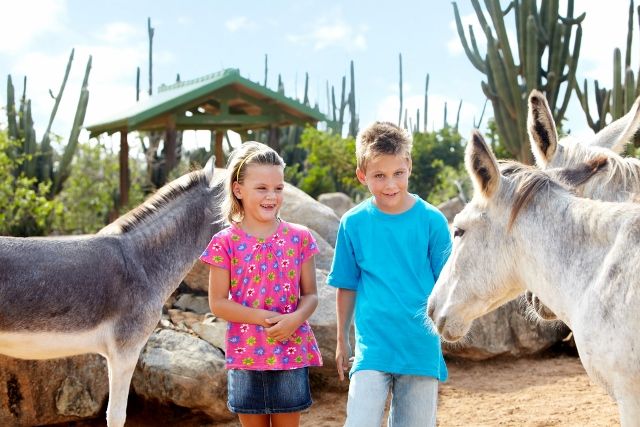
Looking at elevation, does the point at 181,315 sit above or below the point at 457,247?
below

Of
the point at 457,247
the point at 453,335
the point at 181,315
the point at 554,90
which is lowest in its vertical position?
the point at 181,315

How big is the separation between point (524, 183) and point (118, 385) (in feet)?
10.9

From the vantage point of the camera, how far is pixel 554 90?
12.8 metres

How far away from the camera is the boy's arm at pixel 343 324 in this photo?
3174 millimetres

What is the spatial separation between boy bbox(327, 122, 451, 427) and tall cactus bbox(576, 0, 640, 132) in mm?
9085

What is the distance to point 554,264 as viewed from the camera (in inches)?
96.2

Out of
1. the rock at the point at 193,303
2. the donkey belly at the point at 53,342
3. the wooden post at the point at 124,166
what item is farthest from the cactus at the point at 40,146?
the donkey belly at the point at 53,342

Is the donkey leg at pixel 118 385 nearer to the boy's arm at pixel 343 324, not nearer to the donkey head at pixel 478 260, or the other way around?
the boy's arm at pixel 343 324

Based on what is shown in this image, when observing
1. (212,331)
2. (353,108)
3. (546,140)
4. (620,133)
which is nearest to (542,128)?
(546,140)

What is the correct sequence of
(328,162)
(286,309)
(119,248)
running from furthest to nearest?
(328,162) < (119,248) < (286,309)

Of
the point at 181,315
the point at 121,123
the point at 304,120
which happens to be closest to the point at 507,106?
the point at 304,120

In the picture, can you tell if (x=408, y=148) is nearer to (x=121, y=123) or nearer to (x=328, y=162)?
(x=121, y=123)

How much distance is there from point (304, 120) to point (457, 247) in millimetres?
10618

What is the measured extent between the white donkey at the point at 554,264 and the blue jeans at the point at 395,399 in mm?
426
